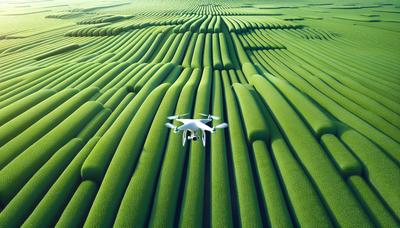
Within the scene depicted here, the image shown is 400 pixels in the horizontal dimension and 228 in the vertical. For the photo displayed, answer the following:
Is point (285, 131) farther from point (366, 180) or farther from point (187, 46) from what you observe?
point (187, 46)

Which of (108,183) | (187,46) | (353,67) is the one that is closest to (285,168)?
(108,183)

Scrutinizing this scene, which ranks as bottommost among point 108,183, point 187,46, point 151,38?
point 108,183

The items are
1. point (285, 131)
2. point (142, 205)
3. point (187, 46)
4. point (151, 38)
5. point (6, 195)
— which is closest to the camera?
point (142, 205)

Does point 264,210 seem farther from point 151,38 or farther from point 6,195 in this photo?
point 151,38

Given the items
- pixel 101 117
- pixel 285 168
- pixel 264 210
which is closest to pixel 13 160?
pixel 101 117

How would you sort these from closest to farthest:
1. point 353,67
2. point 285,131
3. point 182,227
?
point 182,227, point 285,131, point 353,67

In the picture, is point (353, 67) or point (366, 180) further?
point (353, 67)

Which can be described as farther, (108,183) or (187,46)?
(187,46)

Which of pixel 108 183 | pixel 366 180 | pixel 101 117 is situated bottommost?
pixel 108 183

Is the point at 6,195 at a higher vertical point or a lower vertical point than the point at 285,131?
lower
